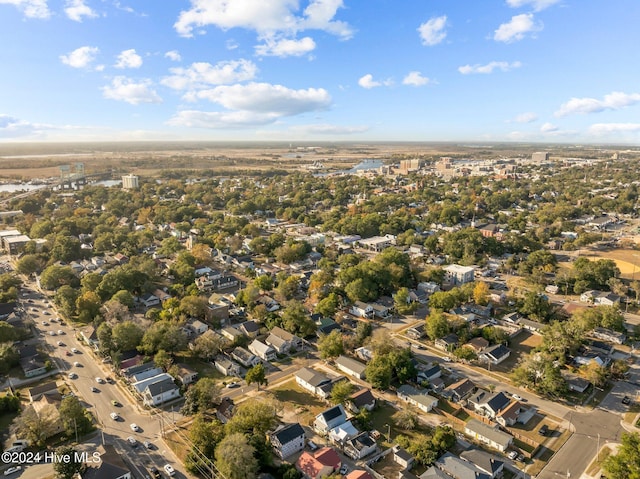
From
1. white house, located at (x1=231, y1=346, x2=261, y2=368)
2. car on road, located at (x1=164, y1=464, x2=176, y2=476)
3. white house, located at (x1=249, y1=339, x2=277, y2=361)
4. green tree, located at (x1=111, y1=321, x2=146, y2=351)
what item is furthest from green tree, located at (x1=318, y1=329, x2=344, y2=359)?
green tree, located at (x1=111, y1=321, x2=146, y2=351)

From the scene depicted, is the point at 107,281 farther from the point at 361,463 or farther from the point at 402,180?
the point at 402,180

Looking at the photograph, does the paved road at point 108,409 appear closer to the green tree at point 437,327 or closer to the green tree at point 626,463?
the green tree at point 626,463

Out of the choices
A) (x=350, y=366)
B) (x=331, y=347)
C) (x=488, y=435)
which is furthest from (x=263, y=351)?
(x=488, y=435)

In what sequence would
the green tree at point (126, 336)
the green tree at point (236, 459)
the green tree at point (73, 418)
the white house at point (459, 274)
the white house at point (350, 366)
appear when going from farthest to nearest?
the white house at point (459, 274) → the green tree at point (126, 336) → the white house at point (350, 366) → the green tree at point (73, 418) → the green tree at point (236, 459)

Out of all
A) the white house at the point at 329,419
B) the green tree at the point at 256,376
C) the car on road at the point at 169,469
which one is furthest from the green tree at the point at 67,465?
the white house at the point at 329,419

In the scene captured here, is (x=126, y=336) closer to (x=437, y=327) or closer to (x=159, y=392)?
(x=159, y=392)

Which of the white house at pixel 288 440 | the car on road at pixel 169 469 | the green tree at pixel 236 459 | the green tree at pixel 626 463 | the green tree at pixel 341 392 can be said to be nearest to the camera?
the green tree at pixel 626 463

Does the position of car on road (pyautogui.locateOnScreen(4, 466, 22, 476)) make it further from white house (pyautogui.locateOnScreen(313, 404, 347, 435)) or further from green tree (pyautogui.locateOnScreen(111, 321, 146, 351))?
white house (pyautogui.locateOnScreen(313, 404, 347, 435))
